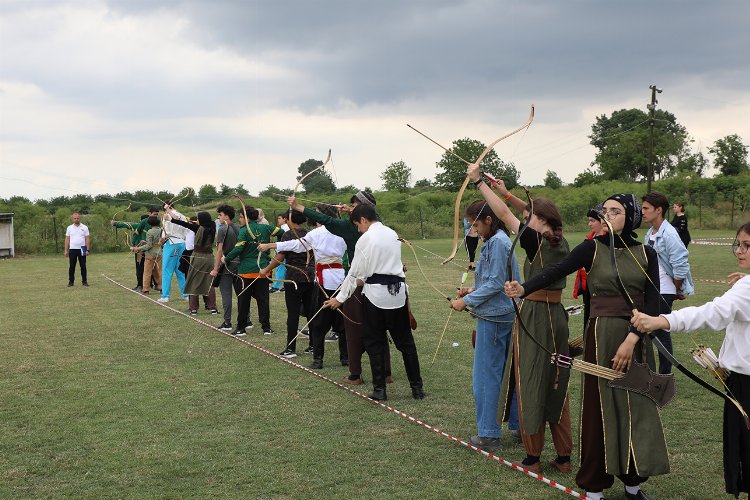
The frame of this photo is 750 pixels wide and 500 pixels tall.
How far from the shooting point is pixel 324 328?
893 centimetres

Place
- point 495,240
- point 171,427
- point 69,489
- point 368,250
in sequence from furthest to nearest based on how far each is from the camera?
point 368,250 → point 171,427 → point 495,240 → point 69,489

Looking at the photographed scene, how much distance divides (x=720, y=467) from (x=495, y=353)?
1.71m

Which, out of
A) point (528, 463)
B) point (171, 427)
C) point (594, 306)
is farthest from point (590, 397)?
point (171, 427)

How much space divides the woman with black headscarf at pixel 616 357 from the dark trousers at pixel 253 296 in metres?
6.79

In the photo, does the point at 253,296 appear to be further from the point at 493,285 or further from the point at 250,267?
the point at 493,285

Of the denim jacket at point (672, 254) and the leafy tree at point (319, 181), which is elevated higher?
the leafy tree at point (319, 181)

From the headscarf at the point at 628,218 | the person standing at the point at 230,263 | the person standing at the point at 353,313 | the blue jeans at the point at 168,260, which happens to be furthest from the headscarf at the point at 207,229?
the headscarf at the point at 628,218

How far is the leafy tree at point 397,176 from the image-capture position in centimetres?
3978

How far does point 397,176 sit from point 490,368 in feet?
114

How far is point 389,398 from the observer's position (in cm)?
735

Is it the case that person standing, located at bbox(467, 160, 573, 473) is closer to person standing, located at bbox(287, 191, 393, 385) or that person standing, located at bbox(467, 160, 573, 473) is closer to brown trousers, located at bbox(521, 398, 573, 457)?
brown trousers, located at bbox(521, 398, 573, 457)

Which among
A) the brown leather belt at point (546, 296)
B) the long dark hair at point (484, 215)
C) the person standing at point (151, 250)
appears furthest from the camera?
the person standing at point (151, 250)

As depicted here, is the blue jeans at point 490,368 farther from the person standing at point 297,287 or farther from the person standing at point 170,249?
the person standing at point 170,249

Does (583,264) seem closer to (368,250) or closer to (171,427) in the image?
(368,250)
